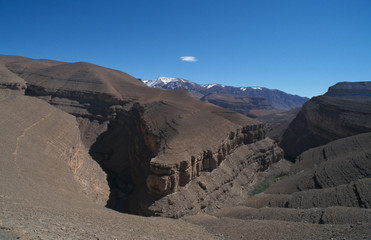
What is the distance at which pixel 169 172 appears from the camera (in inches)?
998

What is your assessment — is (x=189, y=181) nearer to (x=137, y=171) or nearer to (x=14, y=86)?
(x=137, y=171)

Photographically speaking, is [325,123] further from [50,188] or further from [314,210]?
[50,188]

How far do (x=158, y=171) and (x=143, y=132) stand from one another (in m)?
16.0

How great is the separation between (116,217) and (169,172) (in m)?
10.4

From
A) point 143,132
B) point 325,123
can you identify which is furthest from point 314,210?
point 325,123

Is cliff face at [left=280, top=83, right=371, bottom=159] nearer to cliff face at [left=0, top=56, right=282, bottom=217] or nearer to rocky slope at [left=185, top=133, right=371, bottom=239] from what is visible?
rocky slope at [left=185, top=133, right=371, bottom=239]

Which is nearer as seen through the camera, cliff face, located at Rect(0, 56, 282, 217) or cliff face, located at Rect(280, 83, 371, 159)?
cliff face, located at Rect(0, 56, 282, 217)

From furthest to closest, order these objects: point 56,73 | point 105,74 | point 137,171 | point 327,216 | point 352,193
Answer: point 105,74, point 56,73, point 137,171, point 352,193, point 327,216

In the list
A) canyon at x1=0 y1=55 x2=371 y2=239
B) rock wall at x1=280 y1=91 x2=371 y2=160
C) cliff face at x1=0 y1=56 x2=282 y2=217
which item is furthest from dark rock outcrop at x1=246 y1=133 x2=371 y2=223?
rock wall at x1=280 y1=91 x2=371 y2=160

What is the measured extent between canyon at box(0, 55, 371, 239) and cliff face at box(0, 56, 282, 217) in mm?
216

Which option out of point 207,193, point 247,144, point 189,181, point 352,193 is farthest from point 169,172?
point 247,144

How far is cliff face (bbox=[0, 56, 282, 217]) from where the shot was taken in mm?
27328

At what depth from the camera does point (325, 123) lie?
60.0m

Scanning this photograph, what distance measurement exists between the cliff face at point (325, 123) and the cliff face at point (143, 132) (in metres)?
16.0
